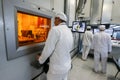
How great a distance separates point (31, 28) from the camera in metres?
1.90

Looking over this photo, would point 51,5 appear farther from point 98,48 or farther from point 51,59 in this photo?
point 98,48

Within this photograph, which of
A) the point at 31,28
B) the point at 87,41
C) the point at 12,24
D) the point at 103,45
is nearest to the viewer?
the point at 12,24

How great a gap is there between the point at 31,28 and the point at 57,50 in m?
0.68

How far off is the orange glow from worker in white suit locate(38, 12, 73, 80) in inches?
17.0

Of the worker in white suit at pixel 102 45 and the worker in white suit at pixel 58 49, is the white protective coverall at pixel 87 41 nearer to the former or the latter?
the worker in white suit at pixel 102 45

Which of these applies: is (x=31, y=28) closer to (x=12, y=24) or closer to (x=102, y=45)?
(x=12, y=24)

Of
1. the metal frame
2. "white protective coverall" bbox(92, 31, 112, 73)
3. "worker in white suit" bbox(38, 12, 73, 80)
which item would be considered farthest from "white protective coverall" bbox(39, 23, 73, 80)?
"white protective coverall" bbox(92, 31, 112, 73)

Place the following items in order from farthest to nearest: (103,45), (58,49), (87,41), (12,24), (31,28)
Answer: (87,41) < (103,45) < (31,28) < (58,49) < (12,24)

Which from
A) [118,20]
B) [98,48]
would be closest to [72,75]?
[98,48]

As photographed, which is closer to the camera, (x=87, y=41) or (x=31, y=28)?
(x=31, y=28)

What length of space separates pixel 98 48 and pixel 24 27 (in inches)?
93.6

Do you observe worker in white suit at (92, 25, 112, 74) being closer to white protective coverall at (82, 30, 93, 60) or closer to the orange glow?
white protective coverall at (82, 30, 93, 60)

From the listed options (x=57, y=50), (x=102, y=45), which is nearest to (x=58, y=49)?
(x=57, y=50)

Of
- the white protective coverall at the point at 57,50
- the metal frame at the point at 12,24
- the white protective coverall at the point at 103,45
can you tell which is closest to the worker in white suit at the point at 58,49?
the white protective coverall at the point at 57,50
